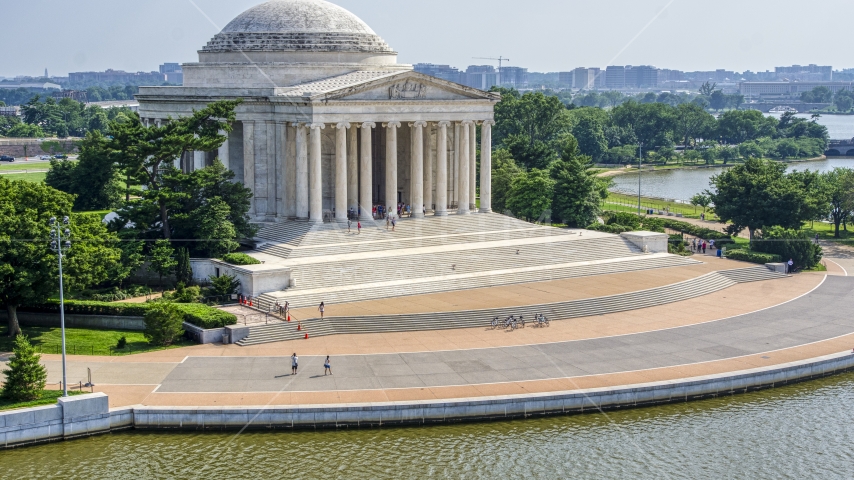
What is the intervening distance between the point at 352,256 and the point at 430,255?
6115 mm

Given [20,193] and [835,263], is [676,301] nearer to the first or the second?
[835,263]

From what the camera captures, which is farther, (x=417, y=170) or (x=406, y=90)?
(x=417, y=170)

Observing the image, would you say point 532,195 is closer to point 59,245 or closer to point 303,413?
point 303,413

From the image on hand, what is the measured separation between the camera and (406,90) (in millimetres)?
87438

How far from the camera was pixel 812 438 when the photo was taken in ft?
167

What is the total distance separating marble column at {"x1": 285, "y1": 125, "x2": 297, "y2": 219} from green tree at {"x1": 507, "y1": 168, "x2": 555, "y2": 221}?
84.6 ft

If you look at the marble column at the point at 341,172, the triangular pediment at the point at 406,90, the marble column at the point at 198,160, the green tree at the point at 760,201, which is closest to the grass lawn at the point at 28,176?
the marble column at the point at 198,160

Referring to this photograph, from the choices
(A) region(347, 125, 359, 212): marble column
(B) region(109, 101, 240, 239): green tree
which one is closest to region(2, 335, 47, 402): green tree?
(B) region(109, 101, 240, 239): green tree

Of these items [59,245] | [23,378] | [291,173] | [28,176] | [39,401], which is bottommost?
[39,401]

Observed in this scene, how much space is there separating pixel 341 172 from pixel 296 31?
574 inches

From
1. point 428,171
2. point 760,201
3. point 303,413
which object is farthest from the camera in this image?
point 760,201

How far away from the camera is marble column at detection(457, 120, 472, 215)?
305 feet

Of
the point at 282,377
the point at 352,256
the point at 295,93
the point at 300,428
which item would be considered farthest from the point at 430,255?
the point at 300,428

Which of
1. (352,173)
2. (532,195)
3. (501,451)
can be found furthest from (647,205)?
(501,451)
